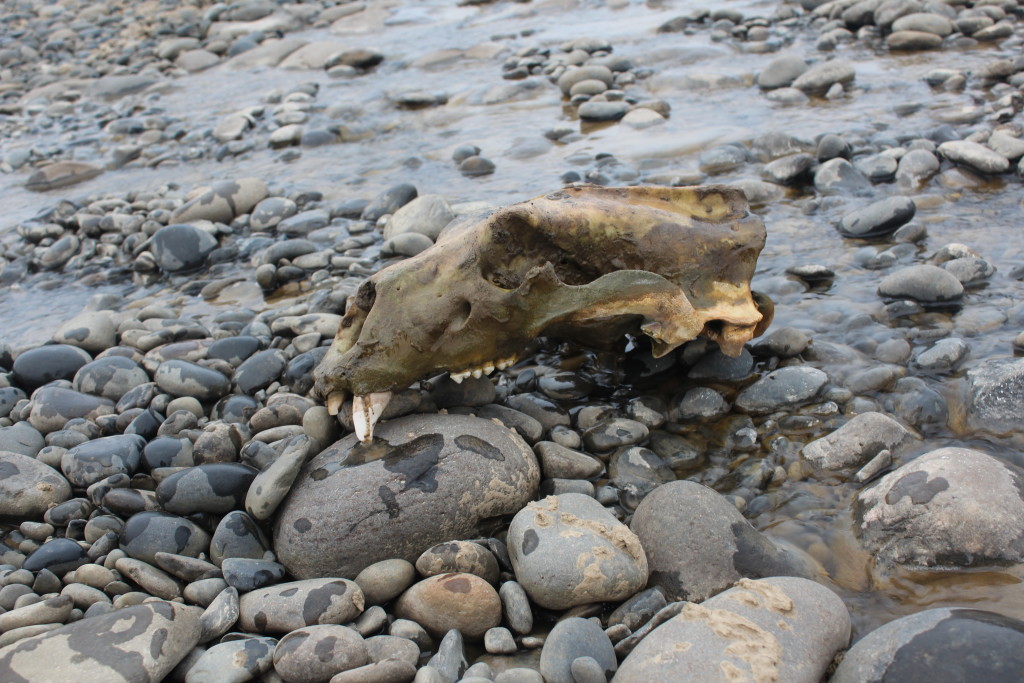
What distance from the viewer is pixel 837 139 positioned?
266 inches

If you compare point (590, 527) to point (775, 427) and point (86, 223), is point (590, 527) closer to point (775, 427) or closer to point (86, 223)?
point (775, 427)

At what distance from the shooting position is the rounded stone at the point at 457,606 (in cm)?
286

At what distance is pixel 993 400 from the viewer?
3574 millimetres

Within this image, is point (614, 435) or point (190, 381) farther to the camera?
point (190, 381)

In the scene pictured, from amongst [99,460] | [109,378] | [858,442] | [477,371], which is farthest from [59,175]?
[858,442]

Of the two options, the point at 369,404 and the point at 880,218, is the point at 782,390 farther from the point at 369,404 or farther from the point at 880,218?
the point at 880,218

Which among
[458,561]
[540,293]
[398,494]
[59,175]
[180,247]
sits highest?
[540,293]

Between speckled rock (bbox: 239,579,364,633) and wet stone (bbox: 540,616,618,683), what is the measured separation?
2.42 feet

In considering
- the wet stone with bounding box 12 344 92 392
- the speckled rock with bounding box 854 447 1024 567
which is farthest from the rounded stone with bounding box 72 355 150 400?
the speckled rock with bounding box 854 447 1024 567

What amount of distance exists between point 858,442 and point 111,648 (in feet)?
9.80

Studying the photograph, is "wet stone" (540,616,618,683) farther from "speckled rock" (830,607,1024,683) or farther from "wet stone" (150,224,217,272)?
"wet stone" (150,224,217,272)

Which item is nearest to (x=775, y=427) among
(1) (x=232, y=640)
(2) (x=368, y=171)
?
(1) (x=232, y=640)

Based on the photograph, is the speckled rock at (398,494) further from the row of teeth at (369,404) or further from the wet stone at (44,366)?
the wet stone at (44,366)

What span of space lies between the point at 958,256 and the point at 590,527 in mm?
3292
